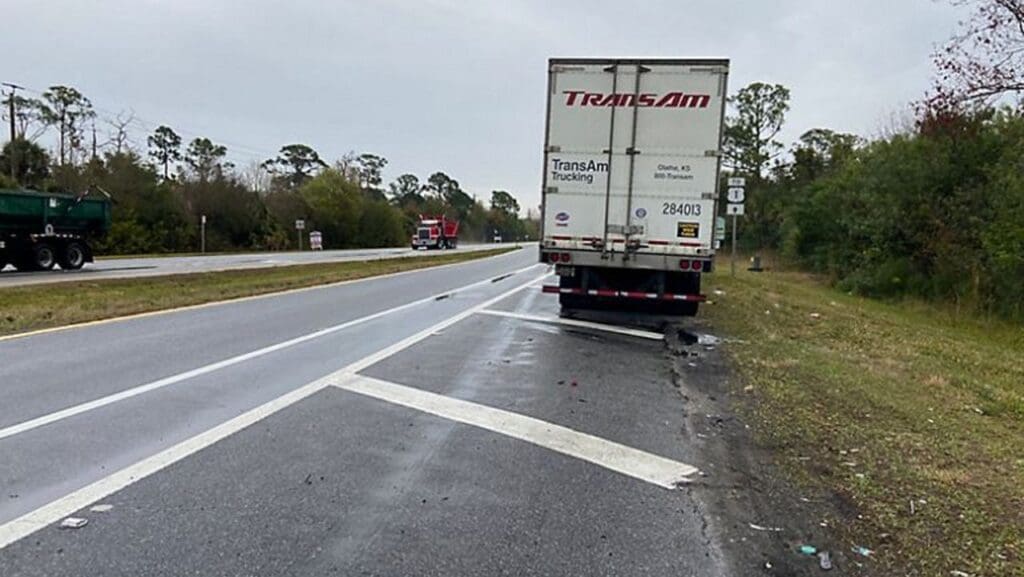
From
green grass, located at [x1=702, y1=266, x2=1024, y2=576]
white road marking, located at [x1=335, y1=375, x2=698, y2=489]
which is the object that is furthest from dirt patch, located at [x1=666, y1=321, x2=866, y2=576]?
white road marking, located at [x1=335, y1=375, x2=698, y2=489]

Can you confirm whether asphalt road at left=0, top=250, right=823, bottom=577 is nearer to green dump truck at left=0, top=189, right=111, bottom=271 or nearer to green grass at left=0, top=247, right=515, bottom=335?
green grass at left=0, top=247, right=515, bottom=335

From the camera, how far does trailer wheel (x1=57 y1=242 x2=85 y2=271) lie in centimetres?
2483

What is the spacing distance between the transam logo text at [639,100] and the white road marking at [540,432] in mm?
6843

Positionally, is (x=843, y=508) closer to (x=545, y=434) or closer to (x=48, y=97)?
(x=545, y=434)

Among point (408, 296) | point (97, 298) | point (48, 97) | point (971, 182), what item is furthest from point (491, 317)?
point (48, 97)

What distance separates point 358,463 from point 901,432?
14.3 feet

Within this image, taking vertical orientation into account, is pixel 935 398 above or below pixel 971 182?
below

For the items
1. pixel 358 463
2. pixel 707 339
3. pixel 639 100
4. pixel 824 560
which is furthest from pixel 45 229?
pixel 824 560

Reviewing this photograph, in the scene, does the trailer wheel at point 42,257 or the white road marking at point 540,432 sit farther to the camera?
the trailer wheel at point 42,257

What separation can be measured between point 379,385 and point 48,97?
54.2 m

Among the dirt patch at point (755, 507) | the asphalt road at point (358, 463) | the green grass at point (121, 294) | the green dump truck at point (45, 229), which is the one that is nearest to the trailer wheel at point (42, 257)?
the green dump truck at point (45, 229)

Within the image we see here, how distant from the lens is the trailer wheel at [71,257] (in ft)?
81.5

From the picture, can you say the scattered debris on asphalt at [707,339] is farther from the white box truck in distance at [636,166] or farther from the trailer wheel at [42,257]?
the trailer wheel at [42,257]

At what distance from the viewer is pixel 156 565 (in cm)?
331
